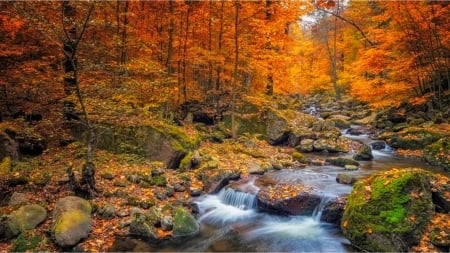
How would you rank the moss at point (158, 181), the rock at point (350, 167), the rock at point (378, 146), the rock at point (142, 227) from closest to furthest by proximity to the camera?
the rock at point (142, 227) < the moss at point (158, 181) < the rock at point (350, 167) < the rock at point (378, 146)

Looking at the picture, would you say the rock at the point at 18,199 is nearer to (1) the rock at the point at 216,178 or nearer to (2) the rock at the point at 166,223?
(2) the rock at the point at 166,223

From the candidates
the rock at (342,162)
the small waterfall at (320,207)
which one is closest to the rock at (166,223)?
the small waterfall at (320,207)

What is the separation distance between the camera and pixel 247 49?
15.7 meters

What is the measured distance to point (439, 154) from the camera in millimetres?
11781

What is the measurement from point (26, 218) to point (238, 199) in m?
5.16

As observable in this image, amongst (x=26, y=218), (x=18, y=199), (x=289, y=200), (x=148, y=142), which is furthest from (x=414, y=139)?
(x=18, y=199)

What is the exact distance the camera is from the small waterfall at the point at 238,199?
9117mm

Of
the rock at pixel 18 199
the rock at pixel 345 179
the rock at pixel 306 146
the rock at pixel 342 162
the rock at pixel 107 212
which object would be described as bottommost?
the rock at pixel 107 212

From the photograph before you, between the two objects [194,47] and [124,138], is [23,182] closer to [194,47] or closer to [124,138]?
[124,138]

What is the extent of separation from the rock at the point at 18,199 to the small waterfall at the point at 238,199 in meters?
4.95

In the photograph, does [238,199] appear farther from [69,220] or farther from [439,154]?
[439,154]

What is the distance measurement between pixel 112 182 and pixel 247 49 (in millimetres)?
9342

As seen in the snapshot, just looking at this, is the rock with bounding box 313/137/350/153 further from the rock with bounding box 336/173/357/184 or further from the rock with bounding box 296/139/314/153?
the rock with bounding box 336/173/357/184

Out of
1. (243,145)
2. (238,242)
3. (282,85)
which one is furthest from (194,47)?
(238,242)
